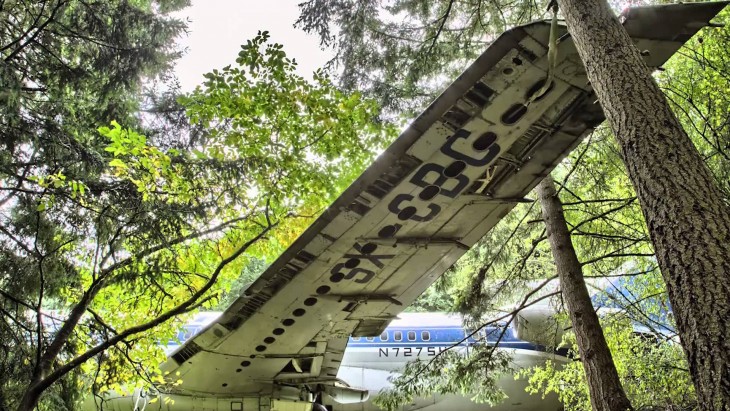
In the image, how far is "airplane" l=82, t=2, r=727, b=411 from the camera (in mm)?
3812

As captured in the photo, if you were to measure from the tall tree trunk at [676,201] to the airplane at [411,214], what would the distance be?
58 centimetres

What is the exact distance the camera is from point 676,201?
2.38 meters

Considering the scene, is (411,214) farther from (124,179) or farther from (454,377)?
(454,377)

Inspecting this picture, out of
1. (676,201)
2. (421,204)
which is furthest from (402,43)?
(676,201)

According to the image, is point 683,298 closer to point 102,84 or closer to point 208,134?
point 208,134

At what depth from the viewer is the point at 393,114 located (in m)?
8.25

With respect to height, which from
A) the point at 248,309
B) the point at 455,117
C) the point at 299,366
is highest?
the point at 455,117

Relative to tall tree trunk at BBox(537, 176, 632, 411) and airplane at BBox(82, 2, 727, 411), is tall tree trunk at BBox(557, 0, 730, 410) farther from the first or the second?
tall tree trunk at BBox(537, 176, 632, 411)

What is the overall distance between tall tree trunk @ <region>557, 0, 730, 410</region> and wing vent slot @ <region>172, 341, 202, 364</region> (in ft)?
17.8

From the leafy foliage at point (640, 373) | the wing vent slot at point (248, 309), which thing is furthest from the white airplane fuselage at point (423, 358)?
the wing vent slot at point (248, 309)

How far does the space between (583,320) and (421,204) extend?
2.76m

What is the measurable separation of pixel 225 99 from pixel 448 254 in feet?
11.4

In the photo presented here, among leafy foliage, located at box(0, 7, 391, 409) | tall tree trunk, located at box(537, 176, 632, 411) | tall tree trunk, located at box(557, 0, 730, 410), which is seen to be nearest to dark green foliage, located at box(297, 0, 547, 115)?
leafy foliage, located at box(0, 7, 391, 409)

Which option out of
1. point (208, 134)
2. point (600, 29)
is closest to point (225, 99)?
point (208, 134)
